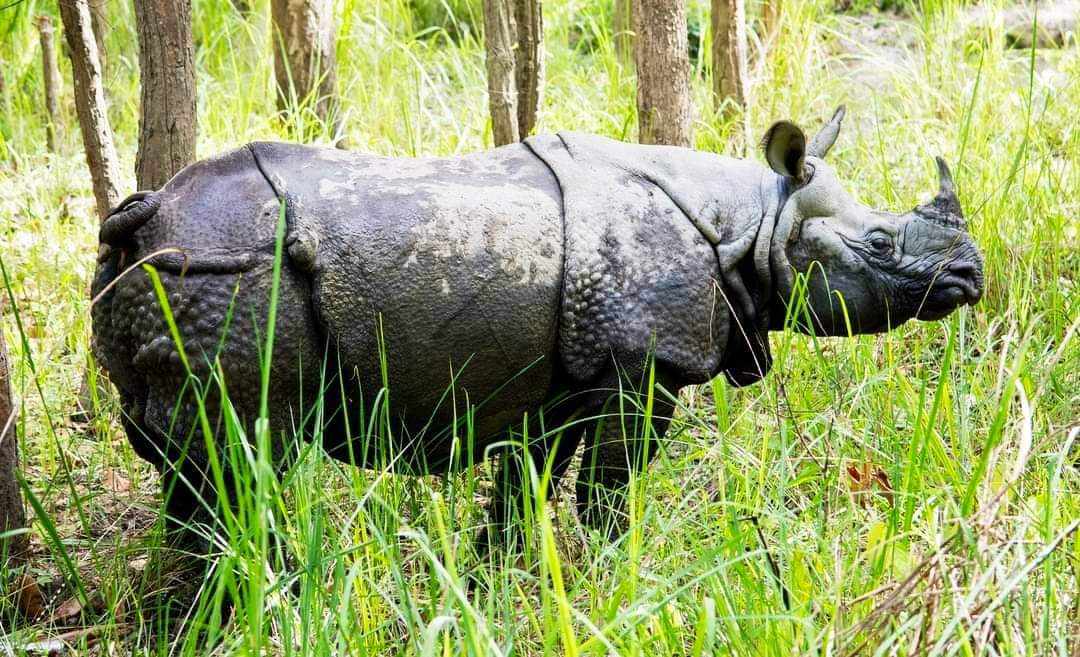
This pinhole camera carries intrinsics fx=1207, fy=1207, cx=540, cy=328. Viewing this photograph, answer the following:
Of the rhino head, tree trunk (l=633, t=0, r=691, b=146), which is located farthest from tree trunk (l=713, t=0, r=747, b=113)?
the rhino head

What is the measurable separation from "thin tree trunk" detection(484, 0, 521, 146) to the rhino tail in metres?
Result: 2.20

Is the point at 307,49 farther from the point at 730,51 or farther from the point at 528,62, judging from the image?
the point at 730,51

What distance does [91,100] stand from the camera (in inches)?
196

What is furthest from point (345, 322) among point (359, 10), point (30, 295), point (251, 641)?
point (359, 10)

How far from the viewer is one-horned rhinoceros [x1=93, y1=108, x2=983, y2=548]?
3492 mm

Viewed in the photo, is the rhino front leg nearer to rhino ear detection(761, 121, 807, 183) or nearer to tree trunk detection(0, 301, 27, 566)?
rhino ear detection(761, 121, 807, 183)

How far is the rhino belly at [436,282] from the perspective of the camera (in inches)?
141

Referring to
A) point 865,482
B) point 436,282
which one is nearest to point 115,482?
point 436,282

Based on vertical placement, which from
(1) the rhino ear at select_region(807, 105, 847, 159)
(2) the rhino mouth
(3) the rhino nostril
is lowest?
(2) the rhino mouth

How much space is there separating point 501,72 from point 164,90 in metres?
1.55

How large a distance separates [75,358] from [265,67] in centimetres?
304

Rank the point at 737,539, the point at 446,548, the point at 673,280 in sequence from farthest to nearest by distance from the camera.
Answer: the point at 673,280, the point at 737,539, the point at 446,548

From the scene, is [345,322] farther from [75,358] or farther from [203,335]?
[75,358]

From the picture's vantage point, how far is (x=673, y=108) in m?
5.66
